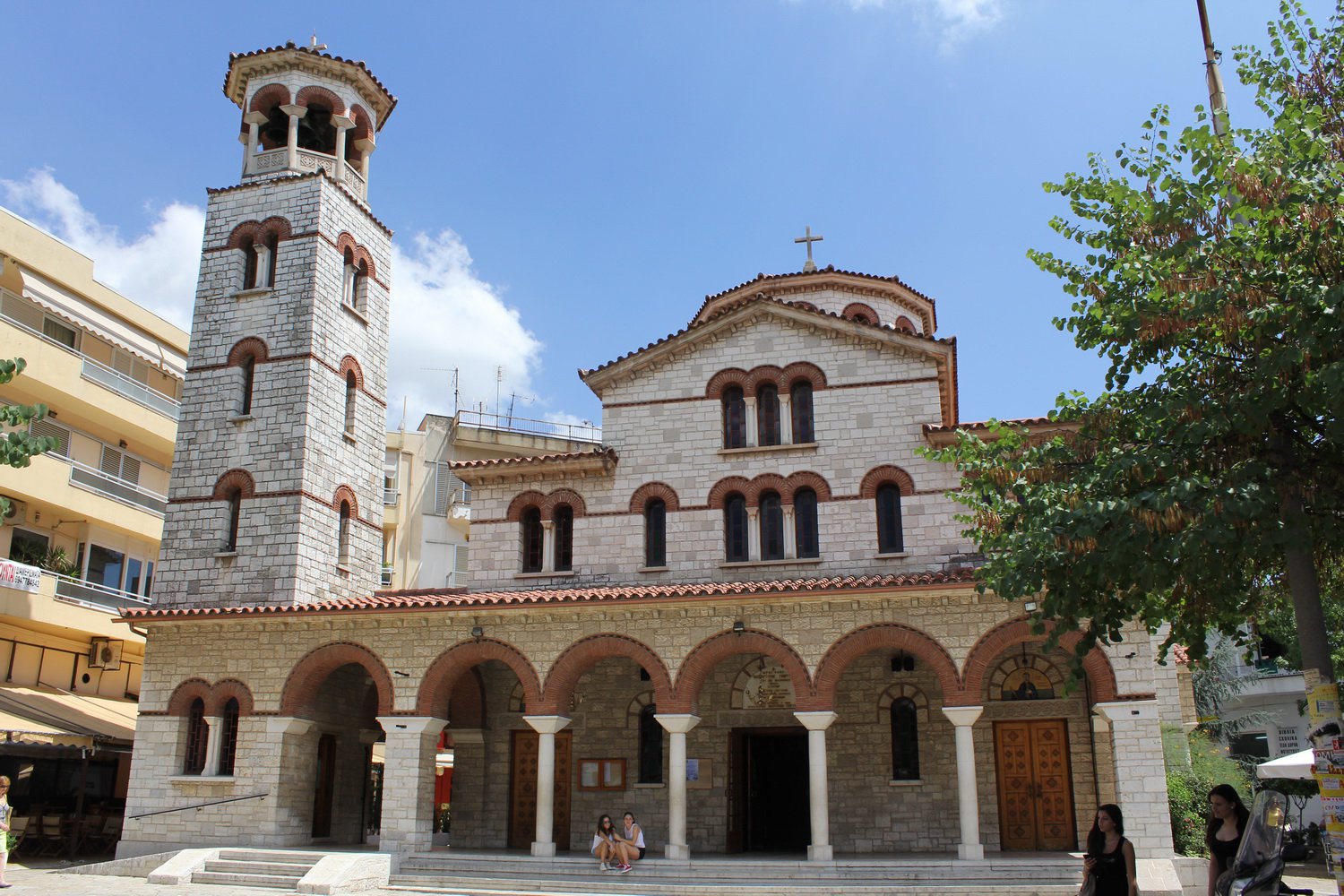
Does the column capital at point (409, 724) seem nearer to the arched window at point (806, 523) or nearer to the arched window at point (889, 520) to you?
the arched window at point (806, 523)

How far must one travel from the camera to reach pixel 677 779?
17.5 metres

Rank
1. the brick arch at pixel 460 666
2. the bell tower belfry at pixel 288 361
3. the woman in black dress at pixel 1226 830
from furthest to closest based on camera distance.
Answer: the bell tower belfry at pixel 288 361 < the brick arch at pixel 460 666 < the woman in black dress at pixel 1226 830

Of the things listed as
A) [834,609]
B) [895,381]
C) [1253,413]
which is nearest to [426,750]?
[834,609]

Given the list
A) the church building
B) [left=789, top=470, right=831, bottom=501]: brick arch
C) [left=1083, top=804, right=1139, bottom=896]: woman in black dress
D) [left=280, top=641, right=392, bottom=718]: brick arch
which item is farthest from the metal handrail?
[left=1083, top=804, right=1139, bottom=896]: woman in black dress

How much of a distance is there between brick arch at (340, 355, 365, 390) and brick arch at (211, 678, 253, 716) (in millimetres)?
6211

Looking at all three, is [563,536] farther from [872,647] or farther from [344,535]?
[872,647]

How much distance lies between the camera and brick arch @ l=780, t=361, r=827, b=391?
68.4ft

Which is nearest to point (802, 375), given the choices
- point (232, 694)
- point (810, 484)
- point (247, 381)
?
point (810, 484)

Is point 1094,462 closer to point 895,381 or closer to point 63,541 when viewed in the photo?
point 895,381

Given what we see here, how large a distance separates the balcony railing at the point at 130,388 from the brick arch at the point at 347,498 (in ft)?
17.1

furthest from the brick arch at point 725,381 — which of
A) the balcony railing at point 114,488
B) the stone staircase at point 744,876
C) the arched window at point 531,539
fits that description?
the balcony railing at point 114,488

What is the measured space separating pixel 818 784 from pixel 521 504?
25.7ft

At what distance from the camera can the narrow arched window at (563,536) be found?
2125cm

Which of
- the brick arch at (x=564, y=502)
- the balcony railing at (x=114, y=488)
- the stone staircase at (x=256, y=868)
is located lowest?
the stone staircase at (x=256, y=868)
